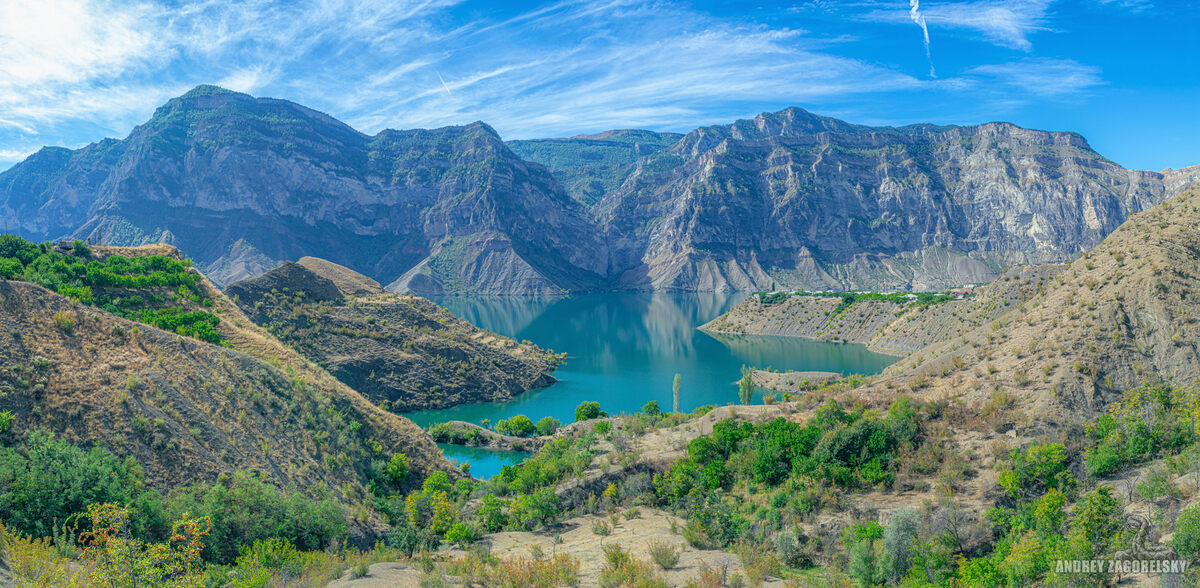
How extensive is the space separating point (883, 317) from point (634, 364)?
59.1 m

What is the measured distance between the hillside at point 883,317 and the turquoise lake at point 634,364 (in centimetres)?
478

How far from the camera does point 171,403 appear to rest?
2670 centimetres

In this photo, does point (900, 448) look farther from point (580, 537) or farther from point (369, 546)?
point (369, 546)

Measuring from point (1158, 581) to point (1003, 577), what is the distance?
3675 millimetres

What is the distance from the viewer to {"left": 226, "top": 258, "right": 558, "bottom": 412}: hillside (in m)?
75.7

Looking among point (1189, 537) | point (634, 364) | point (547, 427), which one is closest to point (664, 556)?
point (1189, 537)

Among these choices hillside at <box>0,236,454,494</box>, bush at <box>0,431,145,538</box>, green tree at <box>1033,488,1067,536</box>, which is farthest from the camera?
hillside at <box>0,236,454,494</box>

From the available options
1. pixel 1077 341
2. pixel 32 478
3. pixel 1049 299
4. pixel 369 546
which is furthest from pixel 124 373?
pixel 1049 299

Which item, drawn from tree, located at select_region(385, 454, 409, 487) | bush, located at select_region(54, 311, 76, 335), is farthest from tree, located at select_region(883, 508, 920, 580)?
bush, located at select_region(54, 311, 76, 335)

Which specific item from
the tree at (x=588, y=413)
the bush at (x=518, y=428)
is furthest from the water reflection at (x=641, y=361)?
the bush at (x=518, y=428)

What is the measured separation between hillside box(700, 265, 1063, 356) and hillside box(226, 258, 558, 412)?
70566mm

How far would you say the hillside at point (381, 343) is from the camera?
75688 mm

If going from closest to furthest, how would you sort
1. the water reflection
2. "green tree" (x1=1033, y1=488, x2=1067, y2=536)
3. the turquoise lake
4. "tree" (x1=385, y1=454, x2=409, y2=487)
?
"green tree" (x1=1033, y1=488, x2=1067, y2=536) → "tree" (x1=385, y1=454, x2=409, y2=487) → the turquoise lake → the water reflection

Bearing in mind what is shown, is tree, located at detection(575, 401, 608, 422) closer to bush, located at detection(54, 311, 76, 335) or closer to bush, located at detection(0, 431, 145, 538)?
bush, located at detection(54, 311, 76, 335)
